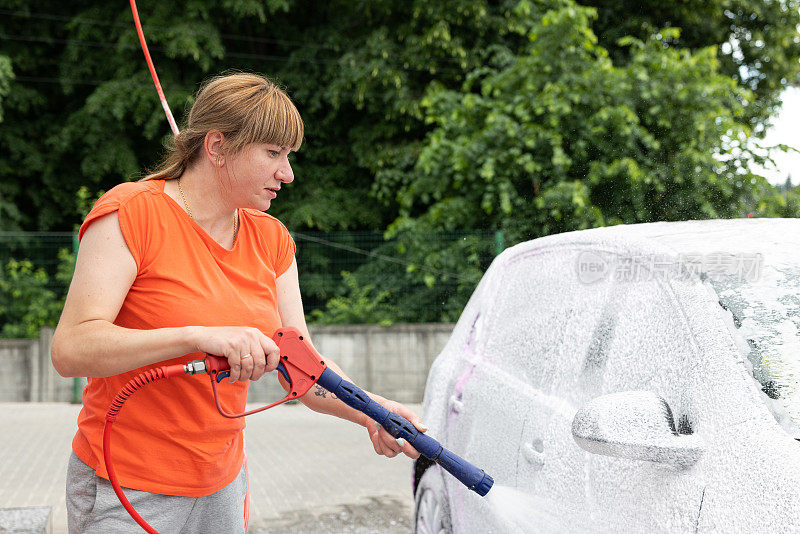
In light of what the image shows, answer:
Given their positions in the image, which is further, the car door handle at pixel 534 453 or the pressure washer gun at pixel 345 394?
the car door handle at pixel 534 453

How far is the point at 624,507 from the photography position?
A: 222 centimetres

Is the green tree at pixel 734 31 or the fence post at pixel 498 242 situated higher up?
the green tree at pixel 734 31

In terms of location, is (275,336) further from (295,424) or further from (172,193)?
(295,424)

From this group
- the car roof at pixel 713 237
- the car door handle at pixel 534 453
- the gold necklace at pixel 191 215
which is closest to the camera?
the gold necklace at pixel 191 215

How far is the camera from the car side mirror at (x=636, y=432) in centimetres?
208

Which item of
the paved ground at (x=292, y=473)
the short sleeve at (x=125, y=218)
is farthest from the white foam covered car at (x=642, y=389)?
the paved ground at (x=292, y=473)

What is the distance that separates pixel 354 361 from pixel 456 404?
860 centimetres

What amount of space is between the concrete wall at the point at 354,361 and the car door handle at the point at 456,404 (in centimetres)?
805

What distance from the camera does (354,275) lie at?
12.5 metres

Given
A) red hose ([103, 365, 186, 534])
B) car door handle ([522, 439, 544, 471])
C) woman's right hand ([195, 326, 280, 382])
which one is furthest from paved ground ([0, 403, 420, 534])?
woman's right hand ([195, 326, 280, 382])

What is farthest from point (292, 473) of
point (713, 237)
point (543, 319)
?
point (713, 237)

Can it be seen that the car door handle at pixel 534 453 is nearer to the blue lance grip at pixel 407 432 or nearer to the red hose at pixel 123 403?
the blue lance grip at pixel 407 432

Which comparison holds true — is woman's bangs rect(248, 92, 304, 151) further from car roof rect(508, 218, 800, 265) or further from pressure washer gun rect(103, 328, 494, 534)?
car roof rect(508, 218, 800, 265)

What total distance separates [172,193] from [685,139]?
36.1 ft
